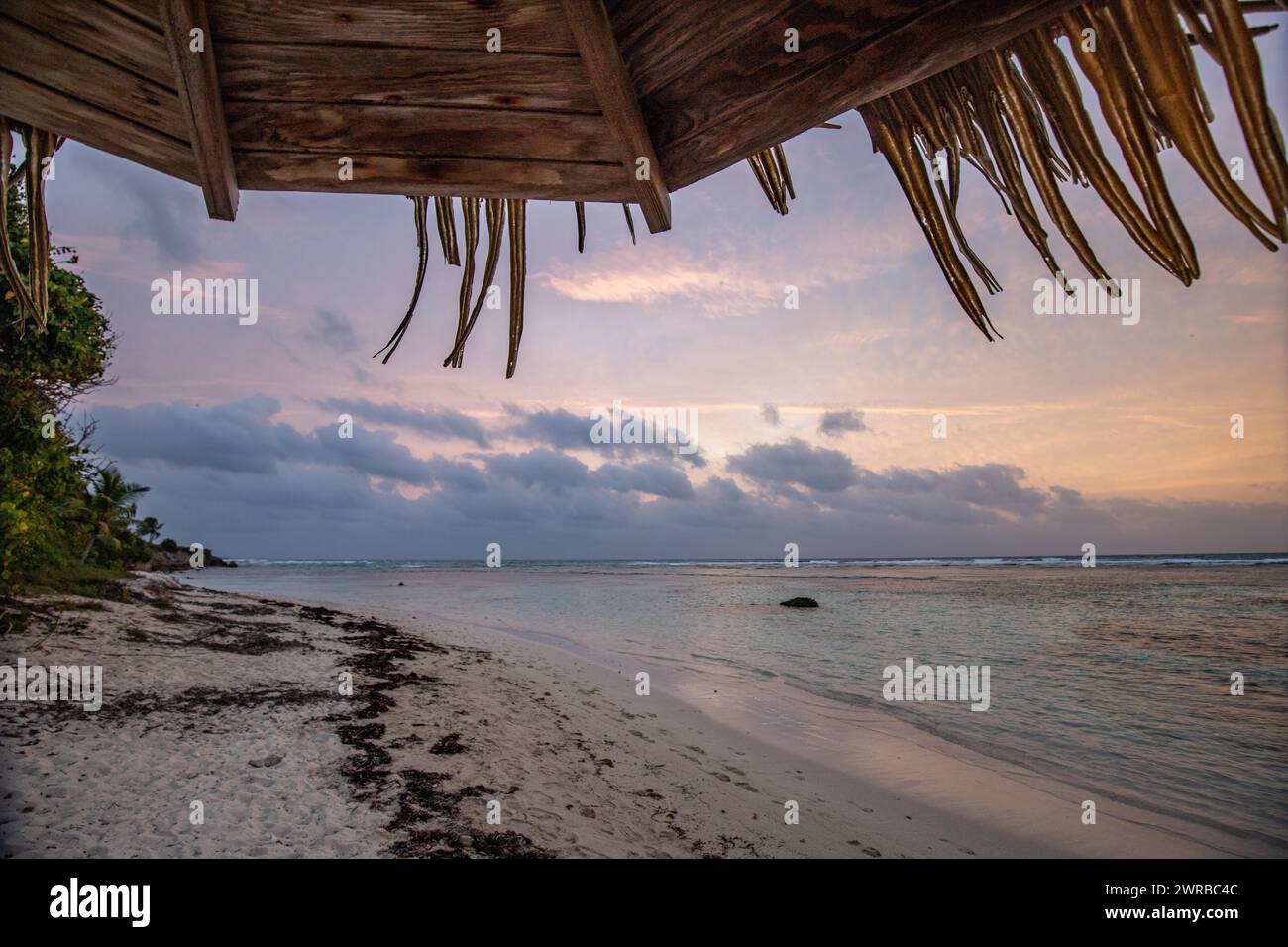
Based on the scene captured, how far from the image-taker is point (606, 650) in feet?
45.4

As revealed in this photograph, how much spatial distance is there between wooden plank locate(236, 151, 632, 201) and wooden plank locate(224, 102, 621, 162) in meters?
0.02

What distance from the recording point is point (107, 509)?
669 inches

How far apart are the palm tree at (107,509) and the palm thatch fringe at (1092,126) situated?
1889 cm

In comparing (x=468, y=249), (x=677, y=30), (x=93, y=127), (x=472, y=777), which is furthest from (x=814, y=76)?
(x=472, y=777)

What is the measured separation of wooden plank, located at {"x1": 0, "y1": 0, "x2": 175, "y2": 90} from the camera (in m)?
1.13

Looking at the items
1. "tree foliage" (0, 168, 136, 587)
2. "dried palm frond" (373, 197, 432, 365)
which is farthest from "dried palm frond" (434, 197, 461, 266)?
"tree foliage" (0, 168, 136, 587)

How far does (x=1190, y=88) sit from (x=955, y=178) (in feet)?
1.48

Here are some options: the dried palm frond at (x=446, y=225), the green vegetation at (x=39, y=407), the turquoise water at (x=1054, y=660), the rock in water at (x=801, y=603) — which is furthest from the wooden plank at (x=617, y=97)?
the rock in water at (x=801, y=603)

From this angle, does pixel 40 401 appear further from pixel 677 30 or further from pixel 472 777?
pixel 677 30

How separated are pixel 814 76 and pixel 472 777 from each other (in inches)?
224

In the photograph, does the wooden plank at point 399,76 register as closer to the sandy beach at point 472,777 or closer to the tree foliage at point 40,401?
the sandy beach at point 472,777

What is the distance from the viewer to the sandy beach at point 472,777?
4.17m

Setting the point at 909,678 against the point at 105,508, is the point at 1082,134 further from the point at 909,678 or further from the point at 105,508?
the point at 105,508
